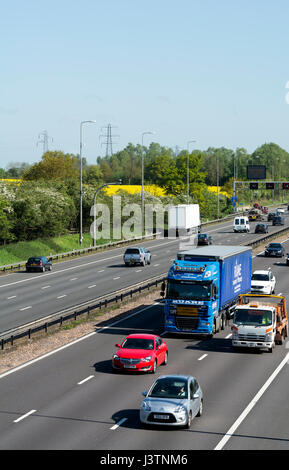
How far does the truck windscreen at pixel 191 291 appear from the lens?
117ft

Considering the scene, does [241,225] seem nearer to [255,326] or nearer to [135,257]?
[135,257]

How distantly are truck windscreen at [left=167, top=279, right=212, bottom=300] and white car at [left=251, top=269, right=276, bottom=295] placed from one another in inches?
576

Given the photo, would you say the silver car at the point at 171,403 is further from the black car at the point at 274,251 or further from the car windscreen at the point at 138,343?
the black car at the point at 274,251

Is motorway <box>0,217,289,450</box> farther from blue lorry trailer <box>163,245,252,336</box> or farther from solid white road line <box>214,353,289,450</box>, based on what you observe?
blue lorry trailer <box>163,245,252,336</box>

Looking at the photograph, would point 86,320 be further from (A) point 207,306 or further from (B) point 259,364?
(B) point 259,364

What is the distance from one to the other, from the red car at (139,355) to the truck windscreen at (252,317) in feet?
15.9

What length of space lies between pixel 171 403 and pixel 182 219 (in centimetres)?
7837

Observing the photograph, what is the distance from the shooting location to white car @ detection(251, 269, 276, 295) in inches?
2002

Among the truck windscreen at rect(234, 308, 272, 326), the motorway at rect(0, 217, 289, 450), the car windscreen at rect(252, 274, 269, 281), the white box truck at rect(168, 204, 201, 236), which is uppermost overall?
the white box truck at rect(168, 204, 201, 236)

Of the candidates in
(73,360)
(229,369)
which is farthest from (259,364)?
(73,360)

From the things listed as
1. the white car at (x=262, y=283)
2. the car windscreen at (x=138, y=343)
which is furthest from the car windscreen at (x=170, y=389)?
the white car at (x=262, y=283)

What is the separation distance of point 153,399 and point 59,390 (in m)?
6.00

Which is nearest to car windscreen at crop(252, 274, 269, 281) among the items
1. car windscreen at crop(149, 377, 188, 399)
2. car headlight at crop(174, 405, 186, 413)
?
car windscreen at crop(149, 377, 188, 399)

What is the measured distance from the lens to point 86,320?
41.9 m
